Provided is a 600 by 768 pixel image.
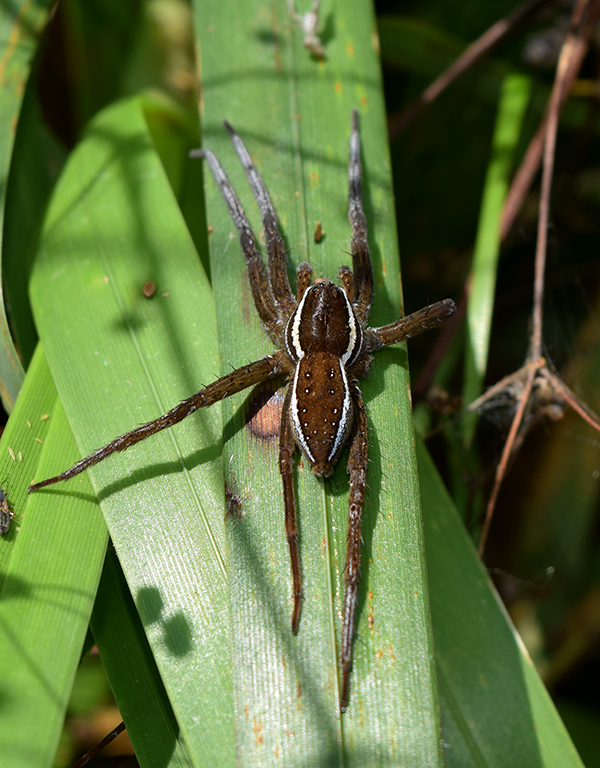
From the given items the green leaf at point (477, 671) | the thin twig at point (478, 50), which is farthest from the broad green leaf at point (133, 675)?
the thin twig at point (478, 50)

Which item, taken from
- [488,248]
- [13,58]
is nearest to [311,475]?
[488,248]

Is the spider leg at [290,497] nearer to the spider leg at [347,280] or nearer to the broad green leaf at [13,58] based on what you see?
the spider leg at [347,280]

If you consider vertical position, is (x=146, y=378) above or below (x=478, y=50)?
below

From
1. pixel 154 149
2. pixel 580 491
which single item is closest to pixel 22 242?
pixel 154 149

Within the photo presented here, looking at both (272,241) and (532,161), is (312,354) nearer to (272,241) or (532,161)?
(272,241)

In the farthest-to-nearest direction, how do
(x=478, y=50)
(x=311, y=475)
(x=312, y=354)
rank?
(x=478, y=50) → (x=312, y=354) → (x=311, y=475)

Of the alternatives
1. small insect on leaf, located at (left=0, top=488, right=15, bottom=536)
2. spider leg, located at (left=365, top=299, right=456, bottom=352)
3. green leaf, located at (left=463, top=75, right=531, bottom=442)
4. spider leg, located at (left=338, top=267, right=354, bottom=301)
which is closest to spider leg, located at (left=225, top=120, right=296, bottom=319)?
spider leg, located at (left=338, top=267, right=354, bottom=301)

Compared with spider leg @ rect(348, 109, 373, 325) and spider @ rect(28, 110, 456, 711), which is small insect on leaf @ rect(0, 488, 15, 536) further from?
spider leg @ rect(348, 109, 373, 325)
